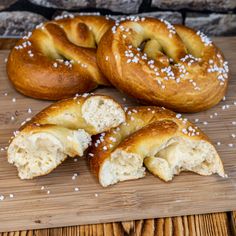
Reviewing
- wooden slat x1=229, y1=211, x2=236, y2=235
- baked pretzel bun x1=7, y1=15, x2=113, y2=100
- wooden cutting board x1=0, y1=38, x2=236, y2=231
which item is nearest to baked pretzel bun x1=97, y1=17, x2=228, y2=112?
baked pretzel bun x1=7, y1=15, x2=113, y2=100

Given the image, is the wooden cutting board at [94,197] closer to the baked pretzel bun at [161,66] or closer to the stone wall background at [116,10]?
the baked pretzel bun at [161,66]

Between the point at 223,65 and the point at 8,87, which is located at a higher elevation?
the point at 223,65

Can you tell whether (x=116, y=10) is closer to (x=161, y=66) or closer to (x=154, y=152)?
(x=161, y=66)

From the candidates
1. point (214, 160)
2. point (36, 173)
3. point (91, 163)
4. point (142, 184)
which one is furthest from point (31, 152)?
point (214, 160)

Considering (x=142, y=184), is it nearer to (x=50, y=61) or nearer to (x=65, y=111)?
(x=65, y=111)

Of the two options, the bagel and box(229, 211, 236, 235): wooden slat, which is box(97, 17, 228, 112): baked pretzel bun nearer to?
the bagel

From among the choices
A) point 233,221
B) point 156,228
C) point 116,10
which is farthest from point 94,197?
point 116,10
